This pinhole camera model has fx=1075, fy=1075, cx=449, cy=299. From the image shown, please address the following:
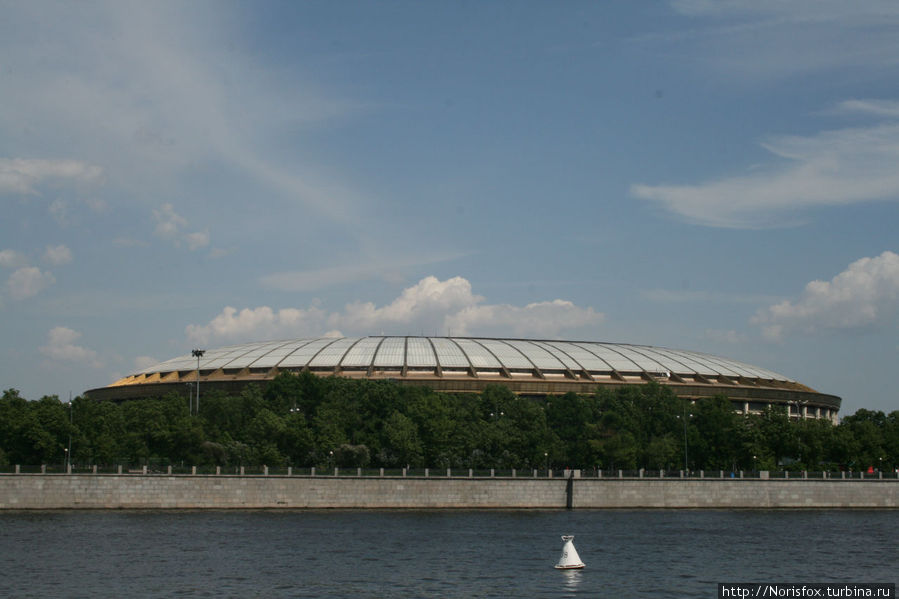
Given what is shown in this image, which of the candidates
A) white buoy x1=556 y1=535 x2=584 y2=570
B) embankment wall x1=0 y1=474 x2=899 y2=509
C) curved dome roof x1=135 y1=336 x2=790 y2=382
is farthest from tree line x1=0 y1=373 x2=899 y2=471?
white buoy x1=556 y1=535 x2=584 y2=570

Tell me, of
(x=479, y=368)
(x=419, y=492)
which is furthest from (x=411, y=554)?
(x=479, y=368)

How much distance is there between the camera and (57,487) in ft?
274

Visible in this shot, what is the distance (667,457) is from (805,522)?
83.1 ft

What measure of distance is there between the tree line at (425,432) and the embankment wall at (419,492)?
18.5ft

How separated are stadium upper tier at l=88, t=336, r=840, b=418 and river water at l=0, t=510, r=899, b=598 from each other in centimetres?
4333

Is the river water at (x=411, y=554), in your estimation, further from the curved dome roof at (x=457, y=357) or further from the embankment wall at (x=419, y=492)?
the curved dome roof at (x=457, y=357)

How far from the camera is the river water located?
155 ft

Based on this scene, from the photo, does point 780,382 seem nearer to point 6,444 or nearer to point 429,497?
point 429,497

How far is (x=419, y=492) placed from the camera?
9344cm

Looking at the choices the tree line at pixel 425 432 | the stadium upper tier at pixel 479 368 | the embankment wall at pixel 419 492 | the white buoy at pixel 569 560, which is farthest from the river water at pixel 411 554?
the stadium upper tier at pixel 479 368

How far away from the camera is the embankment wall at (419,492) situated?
276ft

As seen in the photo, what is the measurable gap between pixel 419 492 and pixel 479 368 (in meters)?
38.6

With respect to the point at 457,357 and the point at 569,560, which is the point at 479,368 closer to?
the point at 457,357

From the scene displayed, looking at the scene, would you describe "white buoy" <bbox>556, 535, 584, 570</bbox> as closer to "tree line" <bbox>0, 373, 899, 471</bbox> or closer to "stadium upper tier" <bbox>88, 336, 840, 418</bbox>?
"tree line" <bbox>0, 373, 899, 471</bbox>
